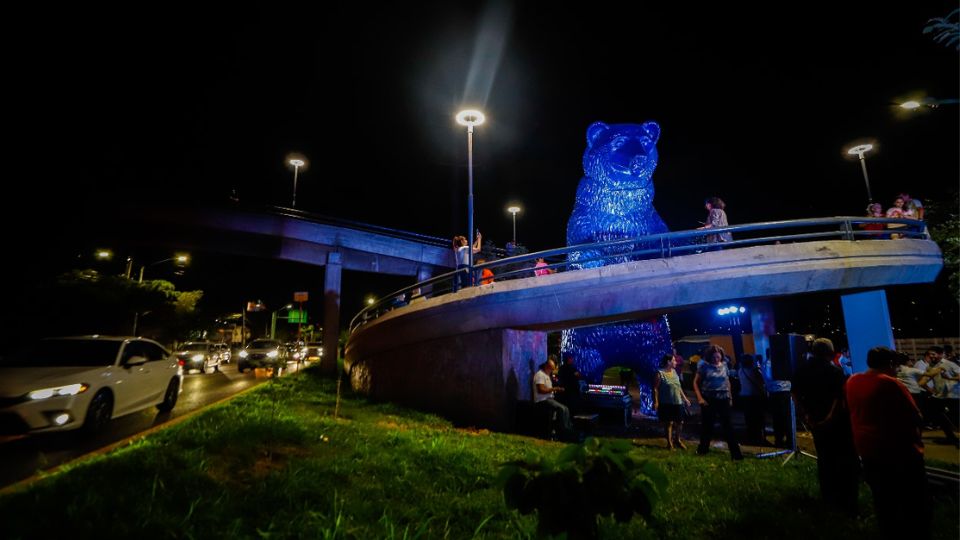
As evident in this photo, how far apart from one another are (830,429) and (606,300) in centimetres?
414

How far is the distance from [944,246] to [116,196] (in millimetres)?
28829

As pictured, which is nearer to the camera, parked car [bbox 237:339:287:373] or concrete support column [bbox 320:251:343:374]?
concrete support column [bbox 320:251:343:374]

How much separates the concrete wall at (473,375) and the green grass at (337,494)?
7.32ft

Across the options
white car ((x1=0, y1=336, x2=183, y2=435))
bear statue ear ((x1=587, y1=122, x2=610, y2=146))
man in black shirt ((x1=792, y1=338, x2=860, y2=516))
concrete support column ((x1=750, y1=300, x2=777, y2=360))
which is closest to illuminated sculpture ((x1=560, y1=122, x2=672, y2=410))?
bear statue ear ((x1=587, y1=122, x2=610, y2=146))

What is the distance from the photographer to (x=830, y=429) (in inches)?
203

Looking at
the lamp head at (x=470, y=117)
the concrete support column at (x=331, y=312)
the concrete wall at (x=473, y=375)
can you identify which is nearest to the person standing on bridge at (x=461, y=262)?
the concrete wall at (x=473, y=375)

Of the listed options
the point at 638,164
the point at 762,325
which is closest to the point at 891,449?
the point at 638,164

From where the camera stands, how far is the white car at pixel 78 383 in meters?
6.11

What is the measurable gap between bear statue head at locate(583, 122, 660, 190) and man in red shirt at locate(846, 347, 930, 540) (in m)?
7.84

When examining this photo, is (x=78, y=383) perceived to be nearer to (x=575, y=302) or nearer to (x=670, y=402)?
(x=575, y=302)

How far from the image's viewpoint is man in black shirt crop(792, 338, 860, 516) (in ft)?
16.3

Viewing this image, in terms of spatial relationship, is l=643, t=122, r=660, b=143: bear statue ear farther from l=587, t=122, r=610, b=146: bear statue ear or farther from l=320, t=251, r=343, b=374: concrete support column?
l=320, t=251, r=343, b=374: concrete support column

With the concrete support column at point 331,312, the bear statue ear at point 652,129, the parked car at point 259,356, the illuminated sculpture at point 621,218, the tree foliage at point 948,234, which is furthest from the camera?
the parked car at point 259,356

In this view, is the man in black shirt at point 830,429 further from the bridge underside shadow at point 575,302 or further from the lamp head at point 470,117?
the lamp head at point 470,117
